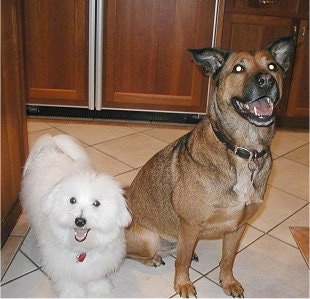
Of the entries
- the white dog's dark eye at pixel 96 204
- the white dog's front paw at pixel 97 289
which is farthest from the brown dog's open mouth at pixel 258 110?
the white dog's front paw at pixel 97 289

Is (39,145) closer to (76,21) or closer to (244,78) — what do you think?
(244,78)

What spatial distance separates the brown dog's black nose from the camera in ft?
4.90

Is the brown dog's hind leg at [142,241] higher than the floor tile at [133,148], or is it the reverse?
the brown dog's hind leg at [142,241]

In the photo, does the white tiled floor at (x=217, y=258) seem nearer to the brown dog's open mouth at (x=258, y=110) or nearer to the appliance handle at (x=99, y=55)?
the appliance handle at (x=99, y=55)

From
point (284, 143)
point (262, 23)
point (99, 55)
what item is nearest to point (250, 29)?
point (262, 23)

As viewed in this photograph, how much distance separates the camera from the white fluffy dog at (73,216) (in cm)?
149

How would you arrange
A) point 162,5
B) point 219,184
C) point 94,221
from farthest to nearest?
point 162,5, point 219,184, point 94,221

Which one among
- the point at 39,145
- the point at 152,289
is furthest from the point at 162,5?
the point at 152,289

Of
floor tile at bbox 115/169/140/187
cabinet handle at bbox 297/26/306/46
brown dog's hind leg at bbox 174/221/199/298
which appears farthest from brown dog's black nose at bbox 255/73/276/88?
cabinet handle at bbox 297/26/306/46

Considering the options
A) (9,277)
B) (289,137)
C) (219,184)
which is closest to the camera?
(219,184)

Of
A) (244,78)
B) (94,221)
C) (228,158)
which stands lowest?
(94,221)

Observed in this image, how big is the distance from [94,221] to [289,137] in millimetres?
2945

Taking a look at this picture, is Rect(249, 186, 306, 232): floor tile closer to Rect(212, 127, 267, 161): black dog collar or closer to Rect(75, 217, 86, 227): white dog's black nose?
Rect(212, 127, 267, 161): black dog collar

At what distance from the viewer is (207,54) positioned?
1681mm
